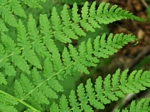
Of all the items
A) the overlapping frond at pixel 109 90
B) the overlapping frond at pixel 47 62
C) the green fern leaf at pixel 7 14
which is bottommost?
the overlapping frond at pixel 109 90

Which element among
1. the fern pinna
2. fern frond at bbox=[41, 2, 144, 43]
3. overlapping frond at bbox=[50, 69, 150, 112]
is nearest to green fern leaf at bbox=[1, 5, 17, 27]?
the fern pinna

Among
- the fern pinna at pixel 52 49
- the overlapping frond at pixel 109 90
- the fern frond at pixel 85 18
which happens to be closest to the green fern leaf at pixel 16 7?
the fern pinna at pixel 52 49

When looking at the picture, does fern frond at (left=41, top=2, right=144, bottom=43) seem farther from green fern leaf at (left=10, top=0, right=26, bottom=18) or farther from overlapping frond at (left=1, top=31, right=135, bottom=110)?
green fern leaf at (left=10, top=0, right=26, bottom=18)

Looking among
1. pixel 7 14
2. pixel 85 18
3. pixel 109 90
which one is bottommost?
pixel 109 90

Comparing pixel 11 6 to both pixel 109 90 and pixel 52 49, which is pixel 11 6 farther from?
pixel 109 90

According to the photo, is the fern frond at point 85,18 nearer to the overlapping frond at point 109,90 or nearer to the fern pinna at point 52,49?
the fern pinna at point 52,49

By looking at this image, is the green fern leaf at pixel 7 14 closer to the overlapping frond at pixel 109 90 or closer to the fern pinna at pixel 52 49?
the fern pinna at pixel 52 49

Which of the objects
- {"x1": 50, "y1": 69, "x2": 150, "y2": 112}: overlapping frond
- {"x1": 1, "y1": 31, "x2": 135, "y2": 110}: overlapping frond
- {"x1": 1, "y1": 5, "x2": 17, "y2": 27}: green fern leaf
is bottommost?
{"x1": 50, "y1": 69, "x2": 150, "y2": 112}: overlapping frond

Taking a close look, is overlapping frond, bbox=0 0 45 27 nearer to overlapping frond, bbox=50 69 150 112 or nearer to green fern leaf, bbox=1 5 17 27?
green fern leaf, bbox=1 5 17 27

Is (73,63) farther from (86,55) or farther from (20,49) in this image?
(20,49)

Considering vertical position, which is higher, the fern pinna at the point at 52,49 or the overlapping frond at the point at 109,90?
the fern pinna at the point at 52,49

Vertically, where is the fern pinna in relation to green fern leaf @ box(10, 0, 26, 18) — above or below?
below

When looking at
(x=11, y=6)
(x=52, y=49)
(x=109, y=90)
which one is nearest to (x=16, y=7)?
(x=11, y=6)
